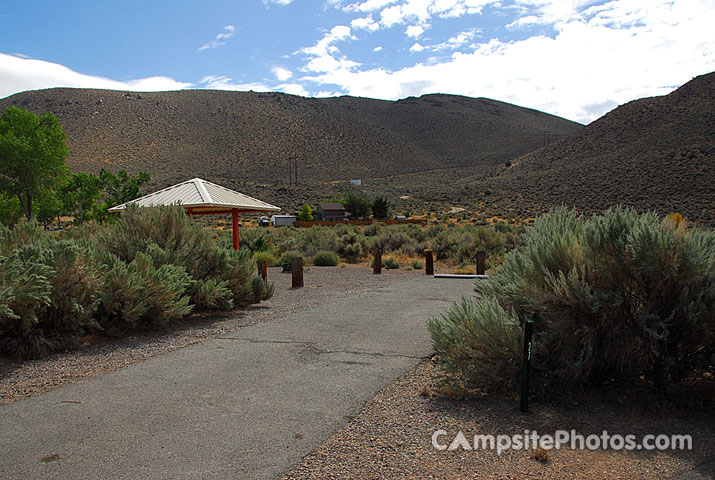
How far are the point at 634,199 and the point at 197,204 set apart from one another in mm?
38094

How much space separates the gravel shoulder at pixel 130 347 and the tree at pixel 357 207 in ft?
148

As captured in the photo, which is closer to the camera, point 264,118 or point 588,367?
point 588,367

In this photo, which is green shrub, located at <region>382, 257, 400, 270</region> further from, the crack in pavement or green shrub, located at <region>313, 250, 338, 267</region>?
the crack in pavement

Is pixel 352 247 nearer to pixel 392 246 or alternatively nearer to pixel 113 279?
pixel 392 246

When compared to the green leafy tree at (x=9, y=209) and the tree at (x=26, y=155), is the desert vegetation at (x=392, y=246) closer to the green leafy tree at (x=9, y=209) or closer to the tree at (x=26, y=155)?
the tree at (x=26, y=155)

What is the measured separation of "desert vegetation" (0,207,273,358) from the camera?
6383 mm

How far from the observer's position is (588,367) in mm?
4621

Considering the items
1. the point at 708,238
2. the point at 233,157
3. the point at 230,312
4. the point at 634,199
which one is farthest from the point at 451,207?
the point at 708,238

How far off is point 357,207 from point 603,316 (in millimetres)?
53233

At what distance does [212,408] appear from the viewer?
4.60 m

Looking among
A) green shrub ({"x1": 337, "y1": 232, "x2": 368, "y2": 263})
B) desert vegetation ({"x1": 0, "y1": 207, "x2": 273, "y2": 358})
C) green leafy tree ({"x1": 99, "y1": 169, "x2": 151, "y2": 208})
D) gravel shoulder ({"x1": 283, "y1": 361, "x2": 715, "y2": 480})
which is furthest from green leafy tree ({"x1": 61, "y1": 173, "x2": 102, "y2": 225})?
gravel shoulder ({"x1": 283, "y1": 361, "x2": 715, "y2": 480})

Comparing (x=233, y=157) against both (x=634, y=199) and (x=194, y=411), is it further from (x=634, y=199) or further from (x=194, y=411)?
(x=194, y=411)

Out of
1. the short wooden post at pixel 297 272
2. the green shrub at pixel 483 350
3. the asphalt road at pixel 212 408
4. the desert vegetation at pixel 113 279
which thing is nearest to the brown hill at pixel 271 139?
the short wooden post at pixel 297 272

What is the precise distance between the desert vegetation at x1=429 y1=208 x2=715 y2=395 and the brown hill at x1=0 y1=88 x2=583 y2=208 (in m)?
55.0
